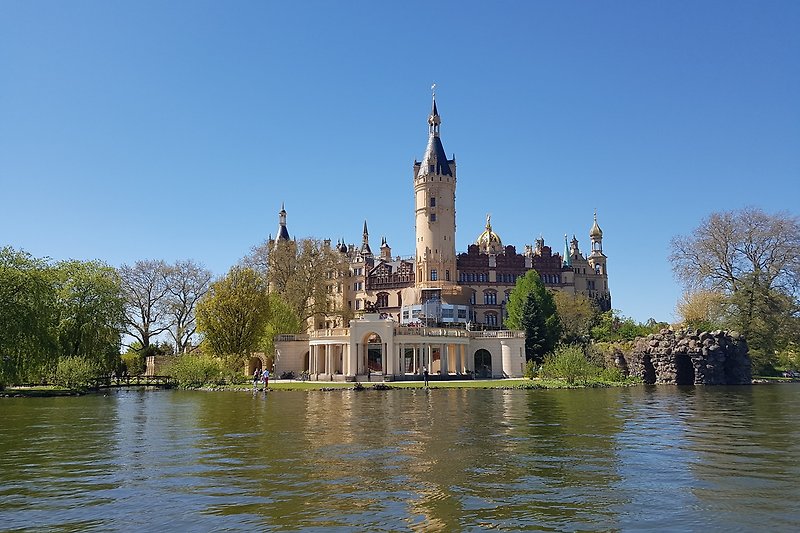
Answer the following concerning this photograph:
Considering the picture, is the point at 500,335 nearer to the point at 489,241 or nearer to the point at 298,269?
the point at 298,269

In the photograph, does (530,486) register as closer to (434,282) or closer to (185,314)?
(185,314)

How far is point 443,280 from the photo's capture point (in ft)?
338

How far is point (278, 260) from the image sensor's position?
80.8 metres

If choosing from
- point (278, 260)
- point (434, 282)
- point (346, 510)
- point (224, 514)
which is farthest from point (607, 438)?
point (434, 282)

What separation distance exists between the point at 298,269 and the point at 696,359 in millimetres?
43985

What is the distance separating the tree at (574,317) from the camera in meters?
79.8

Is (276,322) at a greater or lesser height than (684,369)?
greater

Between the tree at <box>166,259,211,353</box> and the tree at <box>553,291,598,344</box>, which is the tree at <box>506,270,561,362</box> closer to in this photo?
the tree at <box>553,291,598,344</box>

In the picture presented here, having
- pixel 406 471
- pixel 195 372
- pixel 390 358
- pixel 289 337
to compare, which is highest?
pixel 289 337

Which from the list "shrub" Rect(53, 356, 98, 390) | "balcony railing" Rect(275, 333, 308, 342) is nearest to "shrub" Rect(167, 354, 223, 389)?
"shrub" Rect(53, 356, 98, 390)

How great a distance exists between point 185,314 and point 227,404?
4563 cm

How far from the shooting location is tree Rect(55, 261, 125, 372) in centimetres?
5356

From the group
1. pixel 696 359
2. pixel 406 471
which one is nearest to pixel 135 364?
pixel 696 359

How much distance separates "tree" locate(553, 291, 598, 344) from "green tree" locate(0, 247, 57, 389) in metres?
53.1
